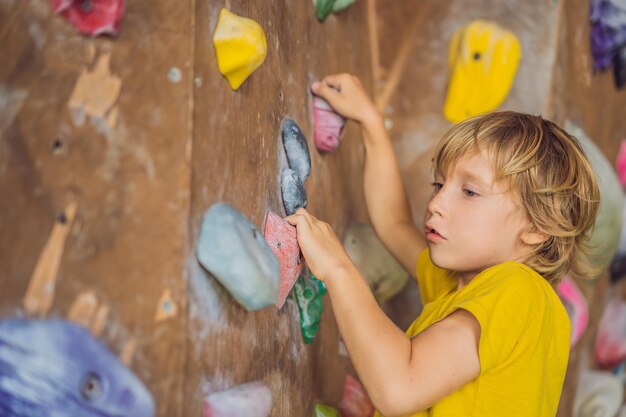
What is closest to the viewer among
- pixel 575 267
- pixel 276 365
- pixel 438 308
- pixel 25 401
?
pixel 25 401

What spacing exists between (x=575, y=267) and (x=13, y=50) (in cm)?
96

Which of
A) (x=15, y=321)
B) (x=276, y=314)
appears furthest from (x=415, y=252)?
(x=15, y=321)

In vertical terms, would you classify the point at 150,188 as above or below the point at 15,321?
above

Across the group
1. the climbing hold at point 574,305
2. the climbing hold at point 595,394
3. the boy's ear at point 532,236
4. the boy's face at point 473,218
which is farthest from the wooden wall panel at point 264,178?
the climbing hold at point 595,394

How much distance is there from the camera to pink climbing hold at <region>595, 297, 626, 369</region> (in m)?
1.89

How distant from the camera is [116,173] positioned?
910 mm

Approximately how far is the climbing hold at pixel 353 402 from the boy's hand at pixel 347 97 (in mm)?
474

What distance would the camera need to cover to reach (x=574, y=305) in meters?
1.72

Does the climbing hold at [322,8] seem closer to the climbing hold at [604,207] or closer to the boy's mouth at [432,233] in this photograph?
the boy's mouth at [432,233]

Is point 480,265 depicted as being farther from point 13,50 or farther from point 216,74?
point 13,50

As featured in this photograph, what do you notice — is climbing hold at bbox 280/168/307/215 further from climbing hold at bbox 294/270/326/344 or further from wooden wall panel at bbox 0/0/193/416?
wooden wall panel at bbox 0/0/193/416

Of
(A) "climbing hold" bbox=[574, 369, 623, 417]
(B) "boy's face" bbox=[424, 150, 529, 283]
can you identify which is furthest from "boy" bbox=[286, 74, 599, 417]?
(A) "climbing hold" bbox=[574, 369, 623, 417]

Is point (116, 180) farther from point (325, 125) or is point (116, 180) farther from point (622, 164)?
point (622, 164)

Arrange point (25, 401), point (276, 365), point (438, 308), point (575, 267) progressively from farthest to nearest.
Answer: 1. point (575, 267)
2. point (438, 308)
3. point (276, 365)
4. point (25, 401)
